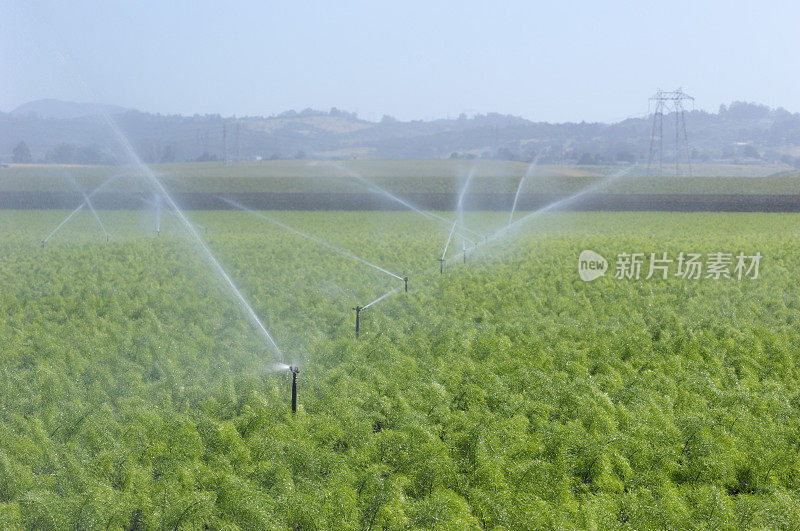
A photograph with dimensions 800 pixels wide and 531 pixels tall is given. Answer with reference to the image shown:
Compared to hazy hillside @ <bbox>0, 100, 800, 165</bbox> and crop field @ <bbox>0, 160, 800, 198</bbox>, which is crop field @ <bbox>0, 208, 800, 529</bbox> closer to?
crop field @ <bbox>0, 160, 800, 198</bbox>

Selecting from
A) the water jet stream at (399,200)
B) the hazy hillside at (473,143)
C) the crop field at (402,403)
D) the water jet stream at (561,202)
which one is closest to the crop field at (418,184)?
the water jet stream at (561,202)

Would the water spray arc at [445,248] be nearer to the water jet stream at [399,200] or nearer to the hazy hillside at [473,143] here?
the water jet stream at [399,200]

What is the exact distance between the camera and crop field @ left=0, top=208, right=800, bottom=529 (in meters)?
6.15

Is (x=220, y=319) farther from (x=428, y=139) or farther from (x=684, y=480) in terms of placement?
(x=428, y=139)

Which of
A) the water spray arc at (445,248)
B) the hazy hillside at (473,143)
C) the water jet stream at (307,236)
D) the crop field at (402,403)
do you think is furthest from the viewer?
the hazy hillside at (473,143)

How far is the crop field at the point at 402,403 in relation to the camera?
6.15 meters

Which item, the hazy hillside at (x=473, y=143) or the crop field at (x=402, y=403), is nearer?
the crop field at (x=402, y=403)

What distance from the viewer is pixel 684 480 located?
7.00 metres

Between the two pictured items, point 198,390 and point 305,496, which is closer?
point 305,496

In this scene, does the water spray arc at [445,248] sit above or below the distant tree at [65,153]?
below

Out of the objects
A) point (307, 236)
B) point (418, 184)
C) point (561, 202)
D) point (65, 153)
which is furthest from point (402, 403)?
point (418, 184)

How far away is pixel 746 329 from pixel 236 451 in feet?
34.9

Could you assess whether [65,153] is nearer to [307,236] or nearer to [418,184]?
[307,236]

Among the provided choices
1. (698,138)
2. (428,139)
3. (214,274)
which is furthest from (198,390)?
(698,138)
